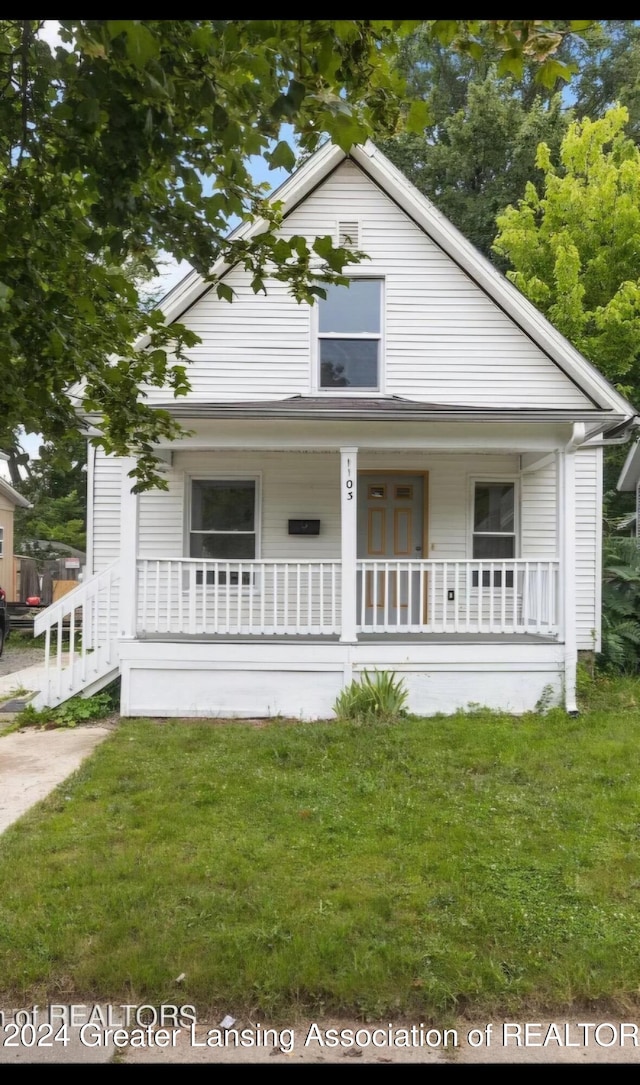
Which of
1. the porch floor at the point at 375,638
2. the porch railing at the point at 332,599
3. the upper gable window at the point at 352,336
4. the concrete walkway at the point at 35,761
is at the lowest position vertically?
the concrete walkway at the point at 35,761

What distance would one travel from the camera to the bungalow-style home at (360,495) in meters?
7.78

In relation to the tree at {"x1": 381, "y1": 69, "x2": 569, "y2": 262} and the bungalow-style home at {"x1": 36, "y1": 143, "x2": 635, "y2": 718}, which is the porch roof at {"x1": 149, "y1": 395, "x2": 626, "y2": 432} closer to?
the bungalow-style home at {"x1": 36, "y1": 143, "x2": 635, "y2": 718}

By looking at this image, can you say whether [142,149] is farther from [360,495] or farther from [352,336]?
[360,495]

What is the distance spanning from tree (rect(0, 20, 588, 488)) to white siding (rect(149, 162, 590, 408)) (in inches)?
217

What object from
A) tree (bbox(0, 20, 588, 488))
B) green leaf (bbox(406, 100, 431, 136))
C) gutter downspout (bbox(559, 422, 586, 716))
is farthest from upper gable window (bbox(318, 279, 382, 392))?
green leaf (bbox(406, 100, 431, 136))

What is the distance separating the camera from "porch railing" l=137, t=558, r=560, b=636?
25.9 feet

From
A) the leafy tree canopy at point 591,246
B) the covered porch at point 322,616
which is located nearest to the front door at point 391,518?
the covered porch at point 322,616

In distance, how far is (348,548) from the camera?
7750 millimetres

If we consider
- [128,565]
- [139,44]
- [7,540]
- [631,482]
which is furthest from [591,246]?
[7,540]

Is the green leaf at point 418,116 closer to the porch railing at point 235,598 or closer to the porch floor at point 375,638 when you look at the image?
the porch railing at point 235,598

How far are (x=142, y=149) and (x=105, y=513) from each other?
739 centimetres

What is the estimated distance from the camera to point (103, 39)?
2.18m

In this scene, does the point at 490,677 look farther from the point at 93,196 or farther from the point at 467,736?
the point at 93,196

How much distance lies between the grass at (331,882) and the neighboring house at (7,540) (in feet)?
61.1
